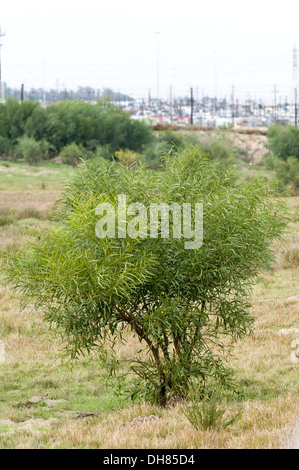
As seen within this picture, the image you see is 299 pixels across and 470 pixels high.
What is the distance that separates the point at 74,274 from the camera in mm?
5863

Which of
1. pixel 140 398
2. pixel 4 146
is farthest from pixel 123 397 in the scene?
pixel 4 146

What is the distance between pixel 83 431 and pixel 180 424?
916 mm

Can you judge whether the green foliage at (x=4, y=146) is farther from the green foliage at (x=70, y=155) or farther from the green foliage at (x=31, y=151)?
the green foliage at (x=70, y=155)

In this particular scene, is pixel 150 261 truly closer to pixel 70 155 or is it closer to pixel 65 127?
pixel 70 155

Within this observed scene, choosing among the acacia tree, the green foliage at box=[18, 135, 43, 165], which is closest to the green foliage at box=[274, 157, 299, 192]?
the green foliage at box=[18, 135, 43, 165]

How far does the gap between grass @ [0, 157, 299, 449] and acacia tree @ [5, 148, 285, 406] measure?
0.45 metres

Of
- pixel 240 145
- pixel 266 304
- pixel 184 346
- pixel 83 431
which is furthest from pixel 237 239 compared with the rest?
pixel 240 145

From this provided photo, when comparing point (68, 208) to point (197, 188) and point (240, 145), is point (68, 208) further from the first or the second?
point (240, 145)

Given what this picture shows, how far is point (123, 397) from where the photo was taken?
804cm

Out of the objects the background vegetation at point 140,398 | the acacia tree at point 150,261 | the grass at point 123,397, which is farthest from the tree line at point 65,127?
the acacia tree at point 150,261

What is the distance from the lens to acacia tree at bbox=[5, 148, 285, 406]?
5984 millimetres

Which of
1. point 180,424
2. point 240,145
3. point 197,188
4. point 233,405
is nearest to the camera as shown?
point 180,424

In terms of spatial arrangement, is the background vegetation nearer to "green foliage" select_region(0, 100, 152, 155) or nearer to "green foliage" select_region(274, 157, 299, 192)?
"green foliage" select_region(274, 157, 299, 192)

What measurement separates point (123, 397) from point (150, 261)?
9.18 feet
